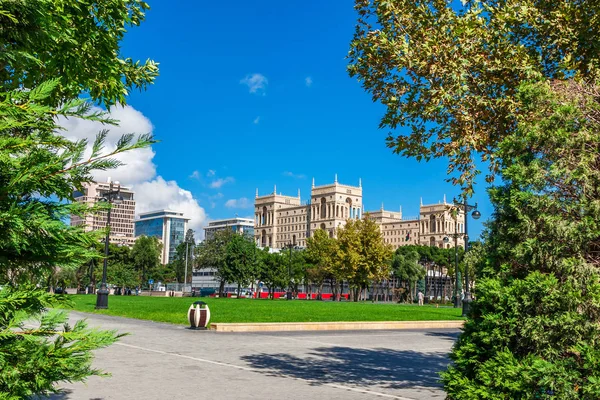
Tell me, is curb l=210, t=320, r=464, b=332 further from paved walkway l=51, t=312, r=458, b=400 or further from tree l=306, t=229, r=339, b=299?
tree l=306, t=229, r=339, b=299

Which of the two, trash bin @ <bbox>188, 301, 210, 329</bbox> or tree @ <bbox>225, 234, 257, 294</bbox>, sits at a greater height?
tree @ <bbox>225, 234, 257, 294</bbox>

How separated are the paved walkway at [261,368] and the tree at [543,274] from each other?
3.64 m

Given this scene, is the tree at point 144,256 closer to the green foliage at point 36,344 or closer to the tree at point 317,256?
the tree at point 317,256

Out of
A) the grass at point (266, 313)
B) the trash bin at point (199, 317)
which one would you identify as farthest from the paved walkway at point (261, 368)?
the grass at point (266, 313)

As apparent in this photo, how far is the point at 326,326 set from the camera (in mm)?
23312

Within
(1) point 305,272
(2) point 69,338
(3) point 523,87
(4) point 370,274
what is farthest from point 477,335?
(1) point 305,272

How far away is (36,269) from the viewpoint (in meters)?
3.53

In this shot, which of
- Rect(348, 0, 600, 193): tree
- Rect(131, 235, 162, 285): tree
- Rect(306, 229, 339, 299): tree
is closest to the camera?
Rect(348, 0, 600, 193): tree

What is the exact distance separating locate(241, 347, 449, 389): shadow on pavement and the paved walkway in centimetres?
2

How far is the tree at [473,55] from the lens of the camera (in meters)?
8.95

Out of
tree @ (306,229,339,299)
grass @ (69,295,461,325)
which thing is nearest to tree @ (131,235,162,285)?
tree @ (306,229,339,299)

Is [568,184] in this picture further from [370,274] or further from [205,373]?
[370,274]

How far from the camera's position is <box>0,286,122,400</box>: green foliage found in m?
3.23

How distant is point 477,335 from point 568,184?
5.64 ft
